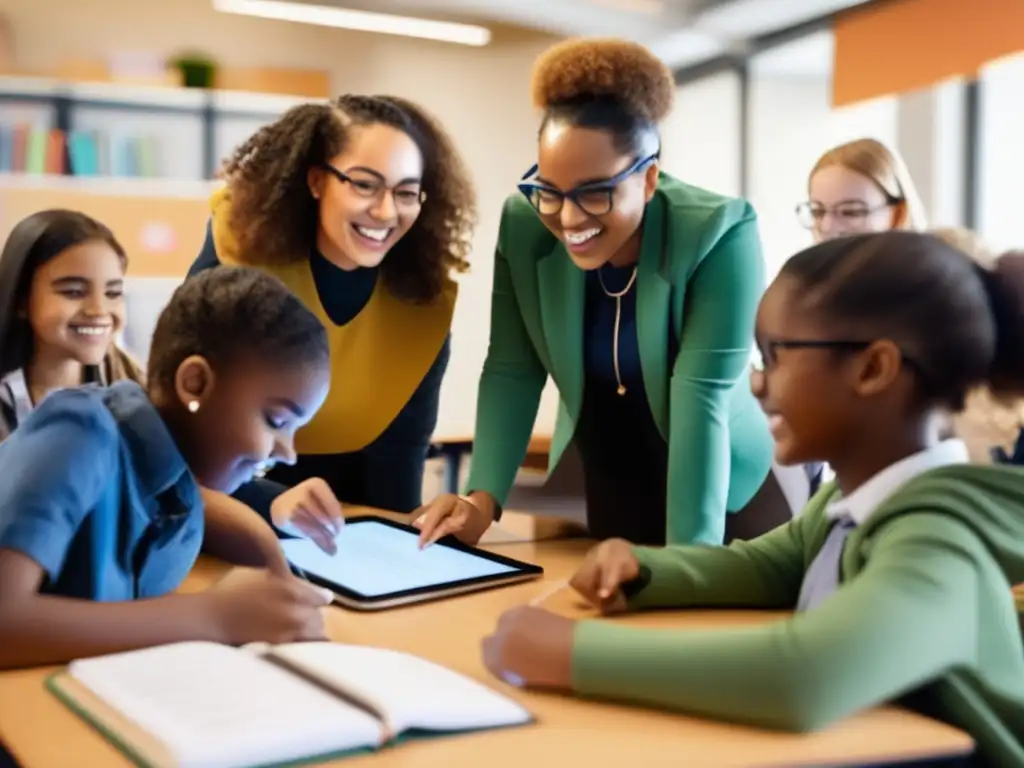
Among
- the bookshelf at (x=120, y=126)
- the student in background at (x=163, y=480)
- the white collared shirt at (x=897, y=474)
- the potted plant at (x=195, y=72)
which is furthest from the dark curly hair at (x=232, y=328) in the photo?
the potted plant at (x=195, y=72)

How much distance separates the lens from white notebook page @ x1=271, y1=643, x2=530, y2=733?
0.82 meters

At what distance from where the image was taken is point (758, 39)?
5316 millimetres

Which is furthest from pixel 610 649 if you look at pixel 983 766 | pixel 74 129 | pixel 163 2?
pixel 163 2

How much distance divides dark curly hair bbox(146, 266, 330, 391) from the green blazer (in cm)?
47

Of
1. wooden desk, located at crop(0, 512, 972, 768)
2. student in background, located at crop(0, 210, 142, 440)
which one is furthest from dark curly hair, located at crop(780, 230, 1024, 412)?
student in background, located at crop(0, 210, 142, 440)

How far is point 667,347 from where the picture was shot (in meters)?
1.59

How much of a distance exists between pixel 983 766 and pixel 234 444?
2.51 feet

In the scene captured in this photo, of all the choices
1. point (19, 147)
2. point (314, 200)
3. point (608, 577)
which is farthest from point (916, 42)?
point (19, 147)

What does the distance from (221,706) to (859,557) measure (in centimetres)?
55

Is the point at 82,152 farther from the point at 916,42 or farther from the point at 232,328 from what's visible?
the point at 232,328

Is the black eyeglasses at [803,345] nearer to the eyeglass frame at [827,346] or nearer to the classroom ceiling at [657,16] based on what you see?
the eyeglass frame at [827,346]

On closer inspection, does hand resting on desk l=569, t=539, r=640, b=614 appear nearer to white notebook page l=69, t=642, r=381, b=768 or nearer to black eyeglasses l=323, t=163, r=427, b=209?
white notebook page l=69, t=642, r=381, b=768

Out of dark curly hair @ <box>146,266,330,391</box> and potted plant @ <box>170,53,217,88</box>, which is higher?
potted plant @ <box>170,53,217,88</box>

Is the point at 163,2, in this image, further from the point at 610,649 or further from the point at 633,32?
the point at 610,649
